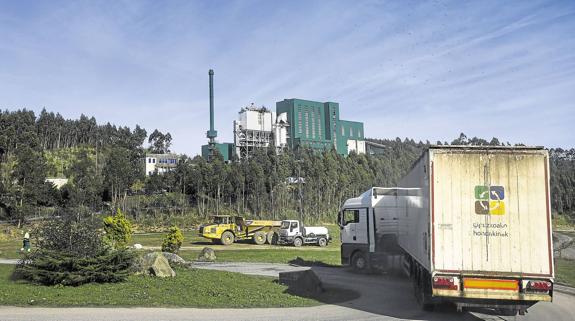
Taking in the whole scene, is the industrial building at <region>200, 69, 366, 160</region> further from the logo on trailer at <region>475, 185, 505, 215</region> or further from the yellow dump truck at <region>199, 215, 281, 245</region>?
the logo on trailer at <region>475, 185, 505, 215</region>

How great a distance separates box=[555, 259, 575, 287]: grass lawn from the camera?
781 inches

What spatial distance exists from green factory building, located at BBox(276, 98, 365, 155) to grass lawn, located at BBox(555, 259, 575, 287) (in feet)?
228

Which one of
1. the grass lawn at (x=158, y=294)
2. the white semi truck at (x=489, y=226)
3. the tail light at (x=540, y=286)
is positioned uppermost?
the white semi truck at (x=489, y=226)

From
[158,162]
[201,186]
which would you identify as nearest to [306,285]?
[201,186]

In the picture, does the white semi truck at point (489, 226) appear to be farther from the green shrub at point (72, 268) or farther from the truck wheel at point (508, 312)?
the green shrub at point (72, 268)

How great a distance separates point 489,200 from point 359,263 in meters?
12.5

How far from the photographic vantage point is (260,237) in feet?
142

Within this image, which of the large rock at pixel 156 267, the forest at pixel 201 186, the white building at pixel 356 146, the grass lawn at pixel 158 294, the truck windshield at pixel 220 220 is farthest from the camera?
the white building at pixel 356 146

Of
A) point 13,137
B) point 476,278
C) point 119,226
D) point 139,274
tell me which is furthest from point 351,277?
point 13,137

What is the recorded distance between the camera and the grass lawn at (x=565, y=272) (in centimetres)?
1984

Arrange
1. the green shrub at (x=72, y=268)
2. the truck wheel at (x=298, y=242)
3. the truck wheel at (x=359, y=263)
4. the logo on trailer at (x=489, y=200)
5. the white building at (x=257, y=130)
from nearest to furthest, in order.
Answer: the logo on trailer at (x=489, y=200)
the green shrub at (x=72, y=268)
the truck wheel at (x=359, y=263)
the truck wheel at (x=298, y=242)
the white building at (x=257, y=130)

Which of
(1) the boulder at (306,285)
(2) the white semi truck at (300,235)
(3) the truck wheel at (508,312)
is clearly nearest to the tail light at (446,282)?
(3) the truck wheel at (508,312)

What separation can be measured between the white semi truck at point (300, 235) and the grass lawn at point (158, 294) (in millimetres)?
23808

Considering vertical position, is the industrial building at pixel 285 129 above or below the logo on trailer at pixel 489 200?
above
